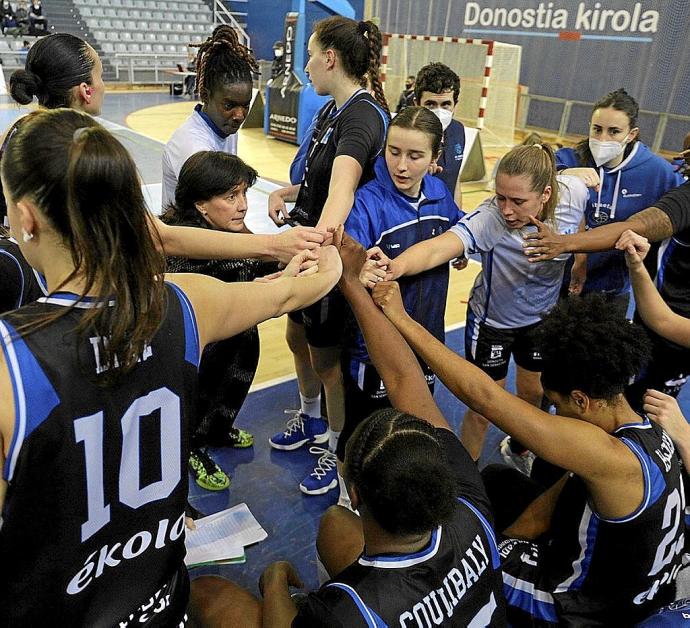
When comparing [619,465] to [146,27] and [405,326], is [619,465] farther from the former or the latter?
[146,27]

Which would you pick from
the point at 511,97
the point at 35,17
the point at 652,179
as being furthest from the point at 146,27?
the point at 652,179

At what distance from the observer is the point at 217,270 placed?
8.46 ft

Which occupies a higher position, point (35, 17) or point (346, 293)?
point (35, 17)

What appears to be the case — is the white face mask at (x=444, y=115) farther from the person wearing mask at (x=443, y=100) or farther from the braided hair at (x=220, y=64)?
the braided hair at (x=220, y=64)

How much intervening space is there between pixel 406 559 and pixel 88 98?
2.21 metres

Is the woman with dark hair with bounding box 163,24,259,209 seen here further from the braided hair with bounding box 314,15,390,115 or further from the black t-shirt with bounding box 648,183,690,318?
the black t-shirt with bounding box 648,183,690,318

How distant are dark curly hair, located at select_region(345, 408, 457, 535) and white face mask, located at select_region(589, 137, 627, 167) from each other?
253 centimetres

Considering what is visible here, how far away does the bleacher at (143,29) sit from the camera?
18.8 m

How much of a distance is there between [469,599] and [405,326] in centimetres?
95

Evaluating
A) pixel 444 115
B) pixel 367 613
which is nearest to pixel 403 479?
pixel 367 613

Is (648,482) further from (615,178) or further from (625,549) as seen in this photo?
(615,178)

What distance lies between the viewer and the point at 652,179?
3.31 metres

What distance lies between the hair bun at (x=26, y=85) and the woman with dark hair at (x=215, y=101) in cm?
56

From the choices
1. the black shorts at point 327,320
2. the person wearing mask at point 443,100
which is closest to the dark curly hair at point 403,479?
the black shorts at point 327,320
